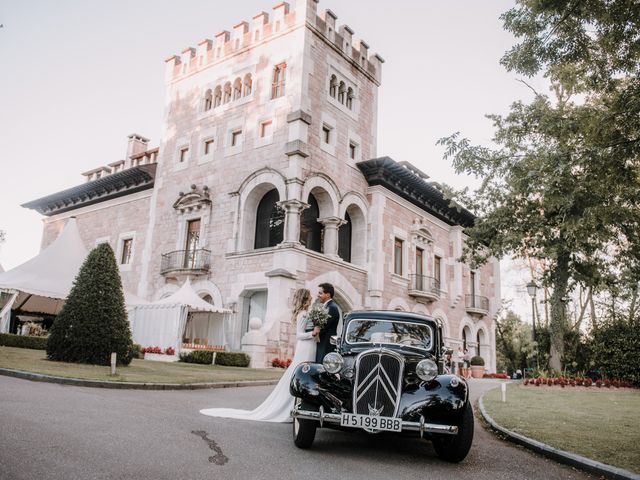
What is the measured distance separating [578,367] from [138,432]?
2195cm

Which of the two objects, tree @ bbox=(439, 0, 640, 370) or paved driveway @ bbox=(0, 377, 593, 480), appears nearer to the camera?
paved driveway @ bbox=(0, 377, 593, 480)

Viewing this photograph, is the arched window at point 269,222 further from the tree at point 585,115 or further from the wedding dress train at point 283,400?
the wedding dress train at point 283,400

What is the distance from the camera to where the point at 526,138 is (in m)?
21.4

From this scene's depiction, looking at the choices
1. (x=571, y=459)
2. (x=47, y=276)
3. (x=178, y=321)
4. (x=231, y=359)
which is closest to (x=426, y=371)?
(x=571, y=459)

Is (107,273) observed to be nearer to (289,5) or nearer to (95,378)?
(95,378)

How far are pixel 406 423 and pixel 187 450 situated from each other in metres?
2.19

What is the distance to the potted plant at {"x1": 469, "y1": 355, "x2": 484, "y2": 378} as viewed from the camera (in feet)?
95.5

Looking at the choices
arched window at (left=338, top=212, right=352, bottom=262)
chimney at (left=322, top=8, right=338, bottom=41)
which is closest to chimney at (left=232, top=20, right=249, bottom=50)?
chimney at (left=322, top=8, right=338, bottom=41)

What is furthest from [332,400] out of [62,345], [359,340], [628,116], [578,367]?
[578,367]

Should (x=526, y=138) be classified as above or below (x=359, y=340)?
above

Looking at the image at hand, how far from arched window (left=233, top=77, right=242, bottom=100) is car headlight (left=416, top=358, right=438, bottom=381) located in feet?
69.3

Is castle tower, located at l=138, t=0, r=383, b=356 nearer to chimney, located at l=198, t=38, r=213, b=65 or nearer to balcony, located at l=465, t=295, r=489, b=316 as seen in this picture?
chimney, located at l=198, t=38, r=213, b=65

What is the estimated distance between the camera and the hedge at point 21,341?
17441 millimetres

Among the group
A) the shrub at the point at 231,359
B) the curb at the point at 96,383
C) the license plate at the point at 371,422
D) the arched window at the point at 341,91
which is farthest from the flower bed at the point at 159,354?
the license plate at the point at 371,422
